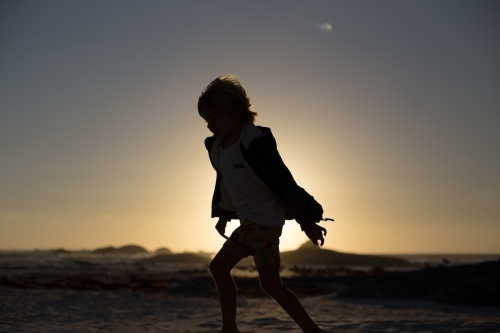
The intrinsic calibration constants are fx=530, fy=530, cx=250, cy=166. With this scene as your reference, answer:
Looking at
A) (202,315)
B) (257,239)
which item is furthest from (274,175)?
(202,315)

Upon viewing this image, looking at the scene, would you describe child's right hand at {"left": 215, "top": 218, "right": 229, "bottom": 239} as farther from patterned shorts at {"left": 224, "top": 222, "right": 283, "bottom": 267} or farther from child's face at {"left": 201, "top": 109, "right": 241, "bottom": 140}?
child's face at {"left": 201, "top": 109, "right": 241, "bottom": 140}

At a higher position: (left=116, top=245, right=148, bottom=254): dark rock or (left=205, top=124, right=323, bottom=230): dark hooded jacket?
(left=205, top=124, right=323, bottom=230): dark hooded jacket

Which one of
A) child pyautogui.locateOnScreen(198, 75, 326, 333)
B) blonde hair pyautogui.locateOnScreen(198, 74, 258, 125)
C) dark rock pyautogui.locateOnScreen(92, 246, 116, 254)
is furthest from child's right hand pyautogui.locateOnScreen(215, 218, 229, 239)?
dark rock pyautogui.locateOnScreen(92, 246, 116, 254)

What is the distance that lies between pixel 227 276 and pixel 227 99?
48.1 inches

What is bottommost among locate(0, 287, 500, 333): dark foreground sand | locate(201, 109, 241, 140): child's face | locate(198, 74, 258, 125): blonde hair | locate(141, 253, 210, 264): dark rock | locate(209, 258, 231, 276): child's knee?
locate(141, 253, 210, 264): dark rock

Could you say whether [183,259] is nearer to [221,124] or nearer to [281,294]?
[281,294]

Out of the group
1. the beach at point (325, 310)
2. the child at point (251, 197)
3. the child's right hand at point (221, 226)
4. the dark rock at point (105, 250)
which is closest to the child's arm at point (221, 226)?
the child's right hand at point (221, 226)

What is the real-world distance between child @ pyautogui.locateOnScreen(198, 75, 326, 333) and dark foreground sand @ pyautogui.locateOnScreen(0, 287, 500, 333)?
2058 millimetres

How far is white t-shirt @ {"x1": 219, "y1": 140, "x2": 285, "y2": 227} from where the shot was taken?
3.66 m

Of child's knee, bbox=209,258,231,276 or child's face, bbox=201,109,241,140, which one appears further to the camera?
child's face, bbox=201,109,241,140

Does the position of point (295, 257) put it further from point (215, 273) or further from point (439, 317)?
point (215, 273)

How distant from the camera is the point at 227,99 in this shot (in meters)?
3.68

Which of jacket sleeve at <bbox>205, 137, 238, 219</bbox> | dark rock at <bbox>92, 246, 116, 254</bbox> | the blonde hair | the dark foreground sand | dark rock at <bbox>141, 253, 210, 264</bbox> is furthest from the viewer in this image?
dark rock at <bbox>92, 246, 116, 254</bbox>

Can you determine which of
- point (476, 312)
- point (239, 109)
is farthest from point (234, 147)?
point (476, 312)
